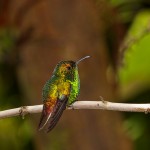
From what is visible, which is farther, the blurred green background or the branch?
the blurred green background

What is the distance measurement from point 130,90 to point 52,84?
1899 millimetres

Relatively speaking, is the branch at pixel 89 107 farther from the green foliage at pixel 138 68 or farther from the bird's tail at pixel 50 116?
the green foliage at pixel 138 68

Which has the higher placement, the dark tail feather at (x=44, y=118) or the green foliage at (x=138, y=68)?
the green foliage at (x=138, y=68)

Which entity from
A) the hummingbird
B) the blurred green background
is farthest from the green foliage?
the hummingbird

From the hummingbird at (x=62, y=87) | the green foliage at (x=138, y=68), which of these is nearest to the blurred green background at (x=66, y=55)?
the green foliage at (x=138, y=68)

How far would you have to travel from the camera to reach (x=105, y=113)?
78.7 inches

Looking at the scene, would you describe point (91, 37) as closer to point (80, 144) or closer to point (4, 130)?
point (80, 144)

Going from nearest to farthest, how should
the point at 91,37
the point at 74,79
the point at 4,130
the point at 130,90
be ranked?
1. the point at 74,79
2. the point at 91,37
3. the point at 4,130
4. the point at 130,90

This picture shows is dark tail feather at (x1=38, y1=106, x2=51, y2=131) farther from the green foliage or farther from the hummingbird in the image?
the green foliage

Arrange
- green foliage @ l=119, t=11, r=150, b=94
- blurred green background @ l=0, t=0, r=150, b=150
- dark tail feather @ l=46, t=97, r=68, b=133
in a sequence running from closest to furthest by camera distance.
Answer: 1. dark tail feather @ l=46, t=97, r=68, b=133
2. blurred green background @ l=0, t=0, r=150, b=150
3. green foliage @ l=119, t=11, r=150, b=94

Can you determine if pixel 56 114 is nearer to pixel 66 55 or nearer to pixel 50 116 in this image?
pixel 50 116

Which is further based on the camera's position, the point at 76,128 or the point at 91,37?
the point at 91,37

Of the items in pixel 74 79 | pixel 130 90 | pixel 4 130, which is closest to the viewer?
pixel 74 79

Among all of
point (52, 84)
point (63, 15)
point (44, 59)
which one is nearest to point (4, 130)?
point (44, 59)
